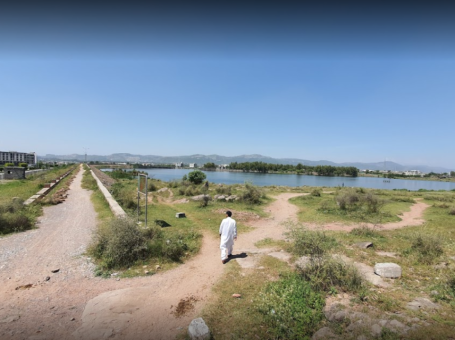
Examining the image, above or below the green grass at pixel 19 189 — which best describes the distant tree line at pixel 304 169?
above

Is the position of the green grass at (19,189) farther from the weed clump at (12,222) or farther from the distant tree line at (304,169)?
the distant tree line at (304,169)

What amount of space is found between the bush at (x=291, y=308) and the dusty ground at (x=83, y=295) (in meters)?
1.37

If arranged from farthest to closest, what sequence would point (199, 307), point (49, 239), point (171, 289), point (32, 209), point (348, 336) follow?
point (32, 209) → point (49, 239) → point (171, 289) → point (199, 307) → point (348, 336)

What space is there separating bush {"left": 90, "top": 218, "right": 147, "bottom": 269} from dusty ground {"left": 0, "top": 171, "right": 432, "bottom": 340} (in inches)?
18.1

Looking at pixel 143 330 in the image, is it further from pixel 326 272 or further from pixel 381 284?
pixel 381 284

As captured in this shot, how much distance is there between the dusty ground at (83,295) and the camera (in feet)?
13.4

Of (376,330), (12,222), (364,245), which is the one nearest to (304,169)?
(364,245)

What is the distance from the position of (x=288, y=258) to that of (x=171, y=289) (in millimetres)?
3689

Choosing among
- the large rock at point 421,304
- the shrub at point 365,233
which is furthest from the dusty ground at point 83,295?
the shrub at point 365,233

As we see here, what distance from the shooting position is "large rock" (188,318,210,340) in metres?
3.73

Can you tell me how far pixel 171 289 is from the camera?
5.44 meters

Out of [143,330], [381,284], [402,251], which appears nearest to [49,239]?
[143,330]

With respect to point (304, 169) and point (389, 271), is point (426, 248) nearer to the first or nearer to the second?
point (389, 271)

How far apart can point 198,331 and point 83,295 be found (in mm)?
2952
